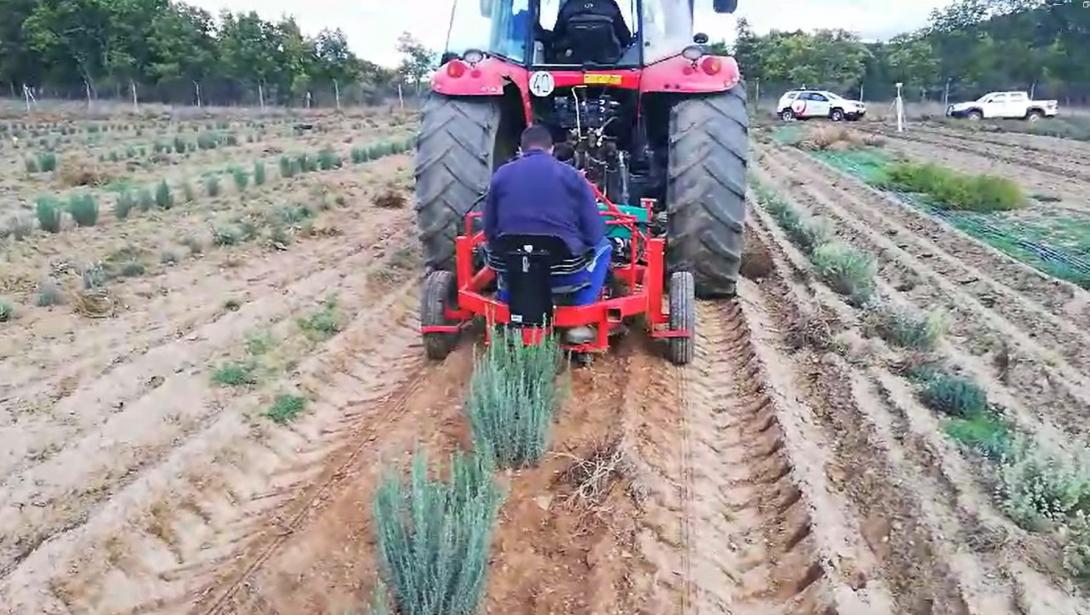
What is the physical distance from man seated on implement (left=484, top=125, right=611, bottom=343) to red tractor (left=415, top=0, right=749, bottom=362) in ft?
1.83

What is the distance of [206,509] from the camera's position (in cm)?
425

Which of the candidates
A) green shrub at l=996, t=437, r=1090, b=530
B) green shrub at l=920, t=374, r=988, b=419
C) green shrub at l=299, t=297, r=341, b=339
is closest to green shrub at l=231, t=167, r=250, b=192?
green shrub at l=299, t=297, r=341, b=339

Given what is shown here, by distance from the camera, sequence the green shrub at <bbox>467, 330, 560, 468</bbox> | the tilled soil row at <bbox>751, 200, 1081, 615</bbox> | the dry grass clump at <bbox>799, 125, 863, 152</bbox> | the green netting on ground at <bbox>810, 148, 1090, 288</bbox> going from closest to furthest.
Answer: the tilled soil row at <bbox>751, 200, 1081, 615</bbox> < the green shrub at <bbox>467, 330, 560, 468</bbox> < the green netting on ground at <bbox>810, 148, 1090, 288</bbox> < the dry grass clump at <bbox>799, 125, 863, 152</bbox>

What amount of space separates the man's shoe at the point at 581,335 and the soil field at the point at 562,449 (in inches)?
9.1

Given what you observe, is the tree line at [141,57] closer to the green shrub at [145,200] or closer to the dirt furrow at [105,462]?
the green shrub at [145,200]

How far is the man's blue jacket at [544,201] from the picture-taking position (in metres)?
5.04

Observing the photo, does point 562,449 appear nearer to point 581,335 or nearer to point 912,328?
point 581,335

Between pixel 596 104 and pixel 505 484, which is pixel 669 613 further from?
pixel 596 104

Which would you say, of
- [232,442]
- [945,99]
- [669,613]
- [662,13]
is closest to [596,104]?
[662,13]

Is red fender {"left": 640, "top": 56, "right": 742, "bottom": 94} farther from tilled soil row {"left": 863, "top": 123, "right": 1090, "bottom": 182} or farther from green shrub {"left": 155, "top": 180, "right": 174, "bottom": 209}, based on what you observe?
tilled soil row {"left": 863, "top": 123, "right": 1090, "bottom": 182}

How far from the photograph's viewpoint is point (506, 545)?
3.82 metres

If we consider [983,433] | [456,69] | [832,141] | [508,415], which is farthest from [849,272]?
[832,141]

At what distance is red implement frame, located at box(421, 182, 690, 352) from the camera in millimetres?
5312

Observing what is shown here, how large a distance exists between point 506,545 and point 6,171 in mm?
16382
